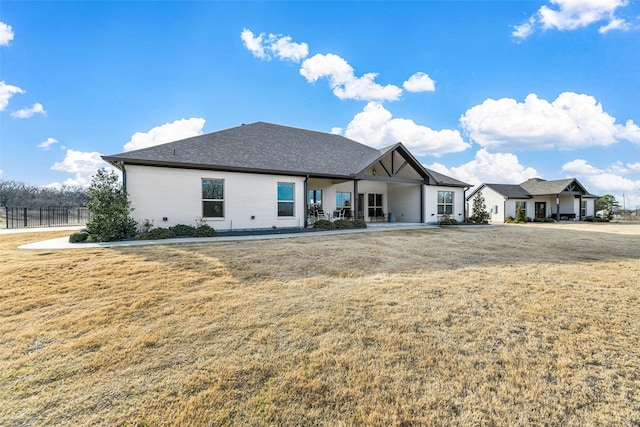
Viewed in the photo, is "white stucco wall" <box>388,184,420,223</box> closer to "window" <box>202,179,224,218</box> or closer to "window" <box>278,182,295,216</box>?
"window" <box>278,182,295,216</box>

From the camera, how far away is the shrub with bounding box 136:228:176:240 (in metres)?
10.5

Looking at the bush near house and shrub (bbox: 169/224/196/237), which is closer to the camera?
the bush near house

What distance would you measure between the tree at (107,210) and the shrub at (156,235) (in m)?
0.48

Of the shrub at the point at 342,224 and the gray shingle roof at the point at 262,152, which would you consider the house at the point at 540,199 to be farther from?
the shrub at the point at 342,224

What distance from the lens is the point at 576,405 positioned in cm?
223

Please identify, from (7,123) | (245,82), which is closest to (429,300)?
(245,82)

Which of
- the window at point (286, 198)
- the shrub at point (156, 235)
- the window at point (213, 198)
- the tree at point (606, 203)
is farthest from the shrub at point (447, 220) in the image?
the tree at point (606, 203)

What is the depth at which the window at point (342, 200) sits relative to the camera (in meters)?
18.8

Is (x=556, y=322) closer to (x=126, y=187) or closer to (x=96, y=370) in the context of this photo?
(x=96, y=370)

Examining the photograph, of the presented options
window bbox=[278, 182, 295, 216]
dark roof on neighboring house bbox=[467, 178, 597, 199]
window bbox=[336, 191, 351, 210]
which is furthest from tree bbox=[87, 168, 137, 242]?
dark roof on neighboring house bbox=[467, 178, 597, 199]

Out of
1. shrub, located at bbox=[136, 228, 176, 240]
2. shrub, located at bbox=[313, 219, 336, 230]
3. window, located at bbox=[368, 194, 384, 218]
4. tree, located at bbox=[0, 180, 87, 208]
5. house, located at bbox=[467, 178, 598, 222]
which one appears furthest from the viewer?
house, located at bbox=[467, 178, 598, 222]

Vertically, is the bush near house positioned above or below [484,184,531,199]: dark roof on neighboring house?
below

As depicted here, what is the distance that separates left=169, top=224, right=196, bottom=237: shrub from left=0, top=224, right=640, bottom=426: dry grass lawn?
16.6ft

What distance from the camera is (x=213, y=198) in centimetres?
1269
